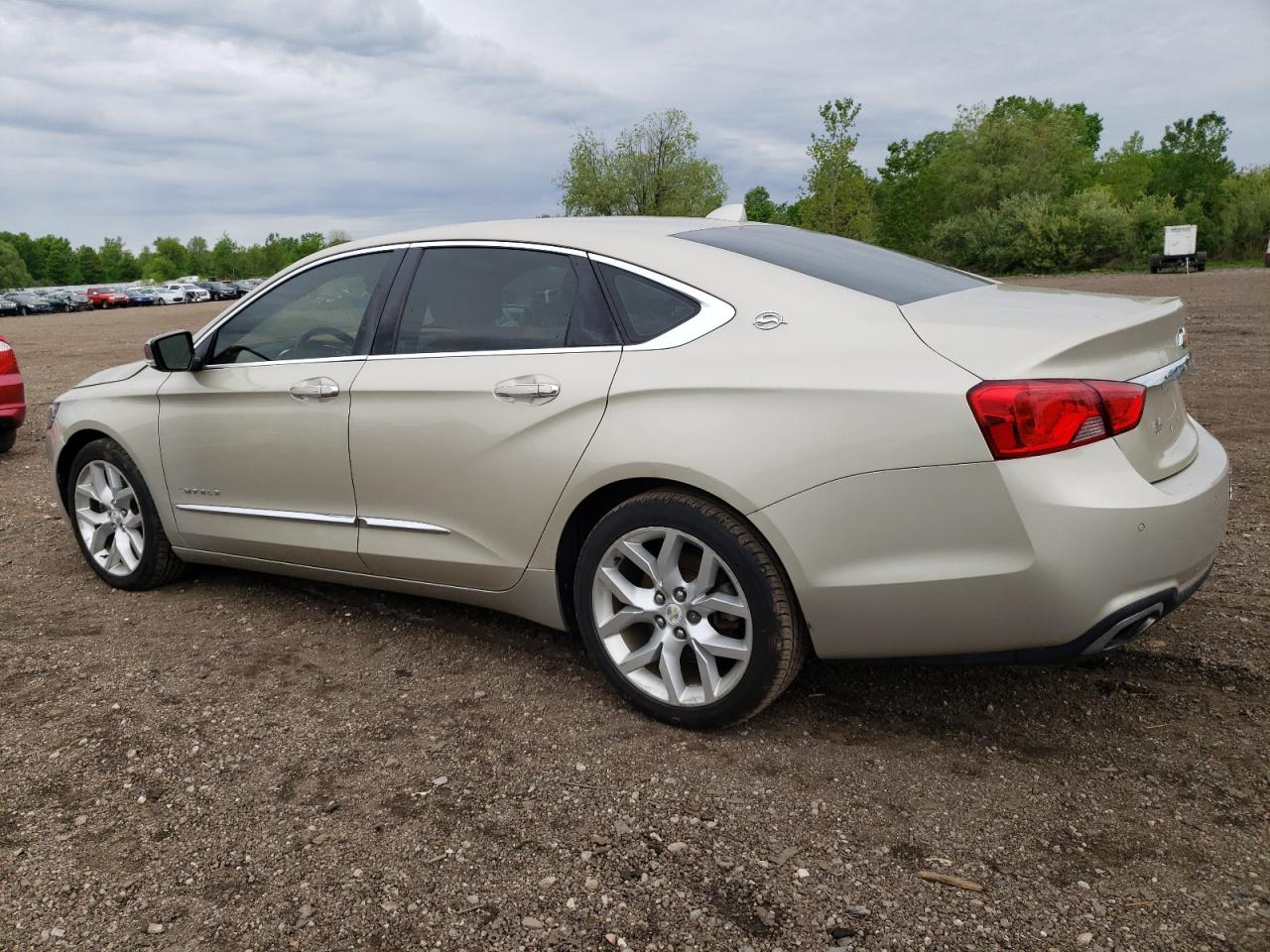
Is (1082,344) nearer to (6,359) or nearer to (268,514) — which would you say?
(268,514)

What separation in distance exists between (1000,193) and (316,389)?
202 ft

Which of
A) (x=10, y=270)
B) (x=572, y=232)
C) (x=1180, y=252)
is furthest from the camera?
(x=10, y=270)

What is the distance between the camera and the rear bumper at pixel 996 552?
8.36 ft

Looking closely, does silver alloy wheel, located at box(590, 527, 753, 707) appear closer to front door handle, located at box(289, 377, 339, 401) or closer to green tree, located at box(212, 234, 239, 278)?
front door handle, located at box(289, 377, 339, 401)

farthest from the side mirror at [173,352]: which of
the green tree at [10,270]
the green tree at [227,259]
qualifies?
the green tree at [227,259]

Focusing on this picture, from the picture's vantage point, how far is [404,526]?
12.3 ft

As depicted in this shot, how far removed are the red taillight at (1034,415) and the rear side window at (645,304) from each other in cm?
97

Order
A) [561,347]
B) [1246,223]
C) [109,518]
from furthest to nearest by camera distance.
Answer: [1246,223] < [109,518] < [561,347]

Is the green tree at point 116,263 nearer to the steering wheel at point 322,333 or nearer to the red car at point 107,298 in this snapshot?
the red car at point 107,298

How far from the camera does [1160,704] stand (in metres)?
3.29

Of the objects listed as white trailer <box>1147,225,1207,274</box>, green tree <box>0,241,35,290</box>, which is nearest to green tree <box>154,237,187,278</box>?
green tree <box>0,241,35,290</box>

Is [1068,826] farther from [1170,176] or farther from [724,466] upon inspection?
[1170,176]

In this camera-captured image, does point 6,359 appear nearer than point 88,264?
Yes

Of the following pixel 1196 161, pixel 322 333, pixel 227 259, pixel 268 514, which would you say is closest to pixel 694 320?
pixel 322 333
